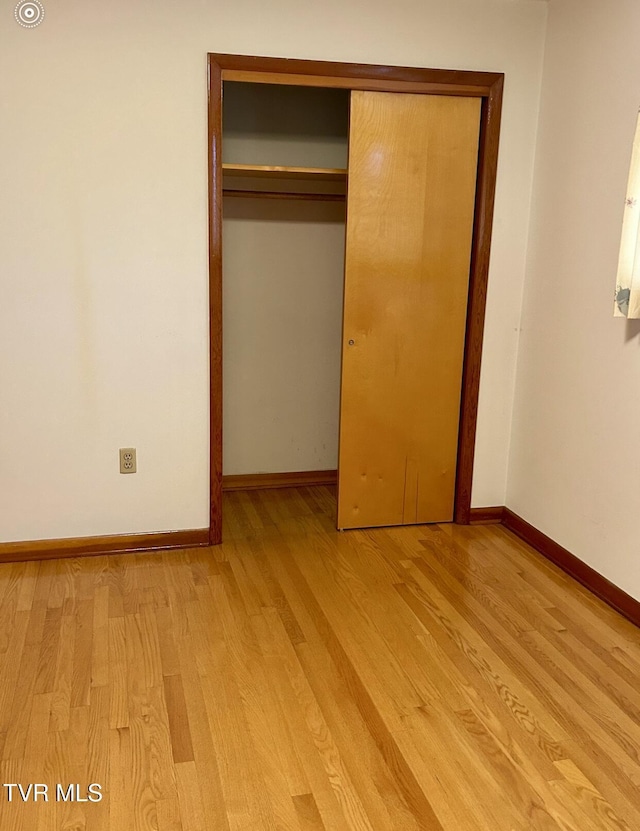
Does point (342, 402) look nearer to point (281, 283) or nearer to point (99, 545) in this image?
point (281, 283)

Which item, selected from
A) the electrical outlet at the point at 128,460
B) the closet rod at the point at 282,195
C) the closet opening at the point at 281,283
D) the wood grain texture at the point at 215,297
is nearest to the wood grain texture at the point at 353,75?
the wood grain texture at the point at 215,297

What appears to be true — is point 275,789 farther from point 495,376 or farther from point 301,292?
point 301,292

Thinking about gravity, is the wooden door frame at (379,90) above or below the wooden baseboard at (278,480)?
above

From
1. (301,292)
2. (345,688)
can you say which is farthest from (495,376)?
(345,688)

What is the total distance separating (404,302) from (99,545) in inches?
66.7

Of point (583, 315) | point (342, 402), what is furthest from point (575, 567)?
point (342, 402)

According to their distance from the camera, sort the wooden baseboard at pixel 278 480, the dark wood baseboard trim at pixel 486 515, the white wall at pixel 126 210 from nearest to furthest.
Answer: the white wall at pixel 126 210, the dark wood baseboard trim at pixel 486 515, the wooden baseboard at pixel 278 480

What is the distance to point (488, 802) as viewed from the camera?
1764 mm

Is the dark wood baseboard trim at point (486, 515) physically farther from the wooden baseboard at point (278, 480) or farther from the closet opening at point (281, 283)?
the closet opening at point (281, 283)

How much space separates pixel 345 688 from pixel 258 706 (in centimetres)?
27

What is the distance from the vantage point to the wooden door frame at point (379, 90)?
2904 mm

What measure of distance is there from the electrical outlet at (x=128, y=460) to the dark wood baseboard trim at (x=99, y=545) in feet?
0.94

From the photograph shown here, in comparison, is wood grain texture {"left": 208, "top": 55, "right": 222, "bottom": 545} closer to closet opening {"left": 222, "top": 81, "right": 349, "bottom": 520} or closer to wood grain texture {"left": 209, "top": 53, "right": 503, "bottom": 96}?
wood grain texture {"left": 209, "top": 53, "right": 503, "bottom": 96}

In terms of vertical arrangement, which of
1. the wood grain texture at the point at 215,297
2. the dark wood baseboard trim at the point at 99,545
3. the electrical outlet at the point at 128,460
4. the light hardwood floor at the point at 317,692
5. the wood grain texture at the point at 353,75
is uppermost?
the wood grain texture at the point at 353,75
